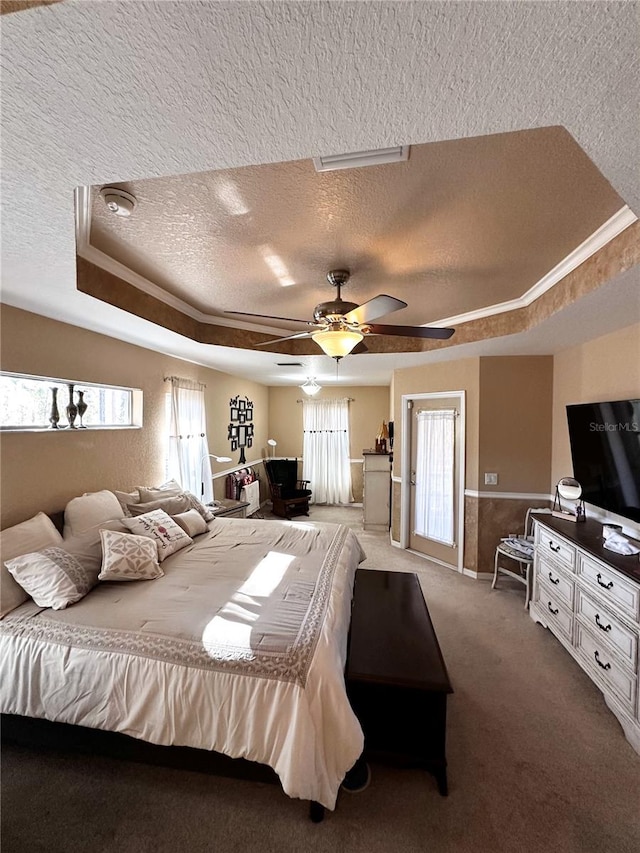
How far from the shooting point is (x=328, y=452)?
23.4ft

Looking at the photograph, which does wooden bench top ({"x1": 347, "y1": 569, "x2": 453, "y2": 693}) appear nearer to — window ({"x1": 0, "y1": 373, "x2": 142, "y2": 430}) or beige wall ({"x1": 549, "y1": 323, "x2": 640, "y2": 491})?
beige wall ({"x1": 549, "y1": 323, "x2": 640, "y2": 491})

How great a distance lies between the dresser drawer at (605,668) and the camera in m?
1.85

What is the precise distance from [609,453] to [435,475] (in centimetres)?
204

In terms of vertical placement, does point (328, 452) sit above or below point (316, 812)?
above

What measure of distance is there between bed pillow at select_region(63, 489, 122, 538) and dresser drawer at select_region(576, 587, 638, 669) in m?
3.30

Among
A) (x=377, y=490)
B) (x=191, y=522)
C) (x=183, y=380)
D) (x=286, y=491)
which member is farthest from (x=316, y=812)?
(x=286, y=491)

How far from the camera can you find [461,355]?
12.5 ft

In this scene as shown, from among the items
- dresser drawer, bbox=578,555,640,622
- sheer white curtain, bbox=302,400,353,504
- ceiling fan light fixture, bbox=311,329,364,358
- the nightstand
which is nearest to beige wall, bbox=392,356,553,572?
dresser drawer, bbox=578,555,640,622

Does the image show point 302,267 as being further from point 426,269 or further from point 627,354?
point 627,354

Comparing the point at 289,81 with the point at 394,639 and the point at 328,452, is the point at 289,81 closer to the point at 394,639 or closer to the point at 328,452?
the point at 394,639

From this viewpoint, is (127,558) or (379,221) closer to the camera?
(379,221)

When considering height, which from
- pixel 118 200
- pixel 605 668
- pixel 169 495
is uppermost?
pixel 118 200

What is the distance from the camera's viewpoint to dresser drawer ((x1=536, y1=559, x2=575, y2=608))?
2.42 m

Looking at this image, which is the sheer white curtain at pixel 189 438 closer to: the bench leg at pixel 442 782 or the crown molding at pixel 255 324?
the crown molding at pixel 255 324
